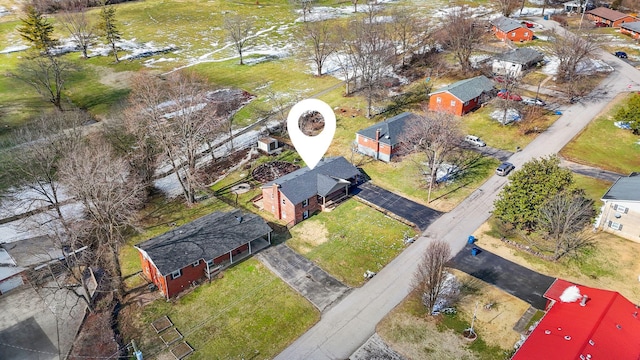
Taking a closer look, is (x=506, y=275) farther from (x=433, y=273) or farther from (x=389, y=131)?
(x=389, y=131)

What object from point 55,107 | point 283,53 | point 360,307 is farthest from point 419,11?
point 360,307

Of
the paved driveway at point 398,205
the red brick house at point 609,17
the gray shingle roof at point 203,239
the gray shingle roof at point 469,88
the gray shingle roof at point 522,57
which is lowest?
the paved driveway at point 398,205

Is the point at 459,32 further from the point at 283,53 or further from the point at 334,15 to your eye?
the point at 334,15

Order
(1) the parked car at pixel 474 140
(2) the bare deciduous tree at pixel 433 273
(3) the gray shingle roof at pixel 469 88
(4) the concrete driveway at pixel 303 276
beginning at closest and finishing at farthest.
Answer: (2) the bare deciduous tree at pixel 433 273 → (4) the concrete driveway at pixel 303 276 → (1) the parked car at pixel 474 140 → (3) the gray shingle roof at pixel 469 88

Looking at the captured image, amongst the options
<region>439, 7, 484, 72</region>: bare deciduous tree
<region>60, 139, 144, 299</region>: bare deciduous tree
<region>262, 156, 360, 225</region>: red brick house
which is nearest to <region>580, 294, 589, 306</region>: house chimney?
<region>262, 156, 360, 225</region>: red brick house

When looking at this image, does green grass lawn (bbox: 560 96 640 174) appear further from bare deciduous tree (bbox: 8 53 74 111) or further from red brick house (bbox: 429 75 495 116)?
bare deciduous tree (bbox: 8 53 74 111)

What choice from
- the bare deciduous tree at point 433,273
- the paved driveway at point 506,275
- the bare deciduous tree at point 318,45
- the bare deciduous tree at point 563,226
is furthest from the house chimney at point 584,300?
the bare deciduous tree at point 318,45

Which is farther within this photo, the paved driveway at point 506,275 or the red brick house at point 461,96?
the red brick house at point 461,96

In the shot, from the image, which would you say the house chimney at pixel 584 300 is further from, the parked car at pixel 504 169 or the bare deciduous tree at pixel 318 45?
the bare deciduous tree at pixel 318 45
